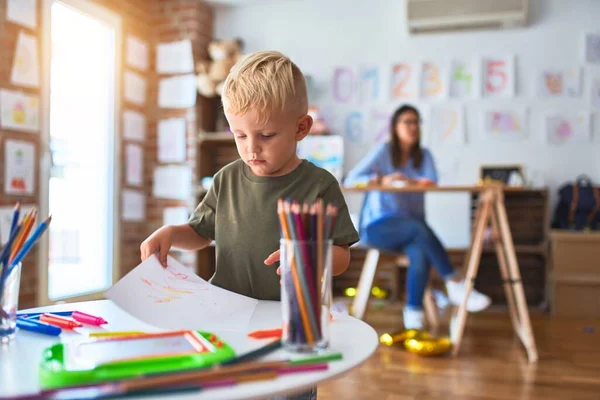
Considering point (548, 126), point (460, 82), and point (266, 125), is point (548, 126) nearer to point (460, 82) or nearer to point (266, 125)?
point (460, 82)

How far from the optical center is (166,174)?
4.03m

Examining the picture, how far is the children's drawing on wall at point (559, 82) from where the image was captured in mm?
3781

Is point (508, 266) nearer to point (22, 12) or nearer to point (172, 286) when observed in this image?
point (172, 286)

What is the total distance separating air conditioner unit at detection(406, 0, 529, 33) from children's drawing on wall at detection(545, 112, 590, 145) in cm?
69

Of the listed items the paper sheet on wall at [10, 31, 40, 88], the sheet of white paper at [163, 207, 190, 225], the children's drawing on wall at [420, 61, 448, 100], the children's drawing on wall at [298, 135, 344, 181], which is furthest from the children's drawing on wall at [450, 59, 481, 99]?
the paper sheet on wall at [10, 31, 40, 88]

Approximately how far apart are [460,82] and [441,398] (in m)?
2.61

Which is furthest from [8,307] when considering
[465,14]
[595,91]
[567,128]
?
[595,91]

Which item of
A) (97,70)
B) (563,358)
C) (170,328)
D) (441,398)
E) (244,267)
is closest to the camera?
(170,328)

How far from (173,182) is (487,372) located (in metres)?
2.56

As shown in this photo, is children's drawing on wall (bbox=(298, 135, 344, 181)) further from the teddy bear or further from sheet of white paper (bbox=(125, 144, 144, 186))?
sheet of white paper (bbox=(125, 144, 144, 186))

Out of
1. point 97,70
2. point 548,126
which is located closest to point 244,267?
point 97,70

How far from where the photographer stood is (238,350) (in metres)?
0.56

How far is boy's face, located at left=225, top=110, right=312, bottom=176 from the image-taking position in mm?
798

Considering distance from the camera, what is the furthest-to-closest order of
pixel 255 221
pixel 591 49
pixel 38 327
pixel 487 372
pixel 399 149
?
pixel 591 49 → pixel 399 149 → pixel 487 372 → pixel 255 221 → pixel 38 327
